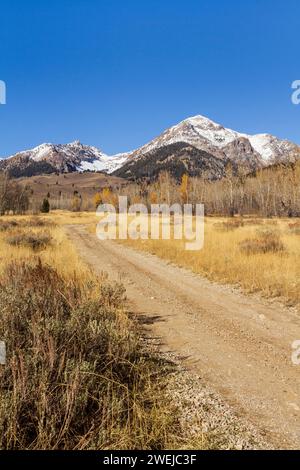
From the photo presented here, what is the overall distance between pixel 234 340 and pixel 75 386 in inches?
148

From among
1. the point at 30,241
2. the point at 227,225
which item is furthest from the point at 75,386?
the point at 227,225

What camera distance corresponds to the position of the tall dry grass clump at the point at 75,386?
334cm

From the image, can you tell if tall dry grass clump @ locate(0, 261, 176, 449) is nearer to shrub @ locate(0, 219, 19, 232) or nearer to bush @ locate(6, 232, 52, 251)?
bush @ locate(6, 232, 52, 251)

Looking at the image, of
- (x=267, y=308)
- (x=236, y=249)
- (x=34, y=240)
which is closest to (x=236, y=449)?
(x=267, y=308)

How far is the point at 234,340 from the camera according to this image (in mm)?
6574

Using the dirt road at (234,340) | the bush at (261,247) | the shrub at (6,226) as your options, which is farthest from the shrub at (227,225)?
the dirt road at (234,340)

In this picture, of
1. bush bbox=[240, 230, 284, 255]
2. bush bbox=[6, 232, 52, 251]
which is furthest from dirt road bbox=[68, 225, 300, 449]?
bush bbox=[6, 232, 52, 251]

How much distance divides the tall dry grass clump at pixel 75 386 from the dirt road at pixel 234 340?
94 cm

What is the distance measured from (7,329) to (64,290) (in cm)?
225

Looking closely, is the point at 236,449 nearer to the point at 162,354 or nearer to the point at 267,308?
the point at 162,354

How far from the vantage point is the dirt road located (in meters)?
4.27

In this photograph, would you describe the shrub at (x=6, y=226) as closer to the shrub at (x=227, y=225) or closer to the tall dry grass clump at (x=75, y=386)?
the shrub at (x=227, y=225)

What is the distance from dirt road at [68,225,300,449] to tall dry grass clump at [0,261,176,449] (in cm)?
94

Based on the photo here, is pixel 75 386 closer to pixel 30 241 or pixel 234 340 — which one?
pixel 234 340
